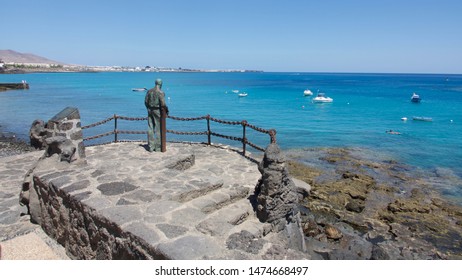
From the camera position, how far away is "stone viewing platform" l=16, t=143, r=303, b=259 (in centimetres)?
374

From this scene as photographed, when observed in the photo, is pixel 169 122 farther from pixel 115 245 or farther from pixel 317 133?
pixel 115 245

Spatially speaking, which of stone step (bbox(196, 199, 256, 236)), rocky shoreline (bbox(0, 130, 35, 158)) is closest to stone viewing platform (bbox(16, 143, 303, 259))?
stone step (bbox(196, 199, 256, 236))

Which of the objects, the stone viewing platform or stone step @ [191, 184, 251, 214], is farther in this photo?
stone step @ [191, 184, 251, 214]

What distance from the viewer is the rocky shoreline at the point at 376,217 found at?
321 inches

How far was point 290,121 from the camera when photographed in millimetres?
31359

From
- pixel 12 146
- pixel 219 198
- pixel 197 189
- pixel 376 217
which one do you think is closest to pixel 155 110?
pixel 197 189

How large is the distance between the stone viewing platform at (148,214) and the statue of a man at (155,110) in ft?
5.52

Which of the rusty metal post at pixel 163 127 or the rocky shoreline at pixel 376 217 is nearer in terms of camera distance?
the rocky shoreline at pixel 376 217

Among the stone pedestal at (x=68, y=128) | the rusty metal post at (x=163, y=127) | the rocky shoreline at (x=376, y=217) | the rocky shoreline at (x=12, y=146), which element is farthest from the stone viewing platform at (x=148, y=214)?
the rocky shoreline at (x=12, y=146)

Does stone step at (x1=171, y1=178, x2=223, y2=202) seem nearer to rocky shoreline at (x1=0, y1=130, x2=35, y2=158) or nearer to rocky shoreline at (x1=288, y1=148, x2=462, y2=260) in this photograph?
rocky shoreline at (x1=288, y1=148, x2=462, y2=260)

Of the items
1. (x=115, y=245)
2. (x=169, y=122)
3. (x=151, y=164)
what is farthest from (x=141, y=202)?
(x=169, y=122)

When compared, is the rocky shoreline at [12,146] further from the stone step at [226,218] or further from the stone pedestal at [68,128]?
the stone step at [226,218]

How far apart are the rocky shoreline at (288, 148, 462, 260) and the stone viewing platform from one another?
3210mm

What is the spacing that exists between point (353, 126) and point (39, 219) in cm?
2803
